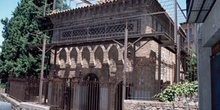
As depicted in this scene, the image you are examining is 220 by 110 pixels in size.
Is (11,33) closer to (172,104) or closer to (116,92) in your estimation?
(116,92)

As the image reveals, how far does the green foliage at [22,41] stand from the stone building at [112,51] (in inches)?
87.6

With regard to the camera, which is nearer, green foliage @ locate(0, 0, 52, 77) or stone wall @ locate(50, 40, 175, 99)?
stone wall @ locate(50, 40, 175, 99)

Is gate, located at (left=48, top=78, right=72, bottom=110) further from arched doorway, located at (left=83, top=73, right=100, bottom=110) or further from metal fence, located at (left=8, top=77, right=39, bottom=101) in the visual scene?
arched doorway, located at (left=83, top=73, right=100, bottom=110)

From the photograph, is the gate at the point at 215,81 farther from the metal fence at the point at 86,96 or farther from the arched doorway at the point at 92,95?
the arched doorway at the point at 92,95

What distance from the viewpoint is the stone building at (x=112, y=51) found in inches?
486

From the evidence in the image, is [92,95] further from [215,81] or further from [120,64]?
[215,81]

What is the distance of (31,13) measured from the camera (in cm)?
1845

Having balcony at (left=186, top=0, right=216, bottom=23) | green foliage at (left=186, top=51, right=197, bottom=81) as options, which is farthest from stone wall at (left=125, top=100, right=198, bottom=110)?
green foliage at (left=186, top=51, right=197, bottom=81)

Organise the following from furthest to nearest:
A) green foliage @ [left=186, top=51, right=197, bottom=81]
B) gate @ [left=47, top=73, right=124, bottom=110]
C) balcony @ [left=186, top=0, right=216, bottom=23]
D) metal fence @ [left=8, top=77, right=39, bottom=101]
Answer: green foliage @ [left=186, top=51, right=197, bottom=81], metal fence @ [left=8, top=77, right=39, bottom=101], gate @ [left=47, top=73, right=124, bottom=110], balcony @ [left=186, top=0, right=216, bottom=23]

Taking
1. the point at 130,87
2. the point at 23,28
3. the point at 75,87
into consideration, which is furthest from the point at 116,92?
the point at 23,28

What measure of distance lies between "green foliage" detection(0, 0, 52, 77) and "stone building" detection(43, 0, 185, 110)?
2.22 metres

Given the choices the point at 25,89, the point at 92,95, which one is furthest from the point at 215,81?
the point at 25,89

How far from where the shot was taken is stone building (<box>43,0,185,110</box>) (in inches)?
486

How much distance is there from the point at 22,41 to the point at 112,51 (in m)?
7.61
